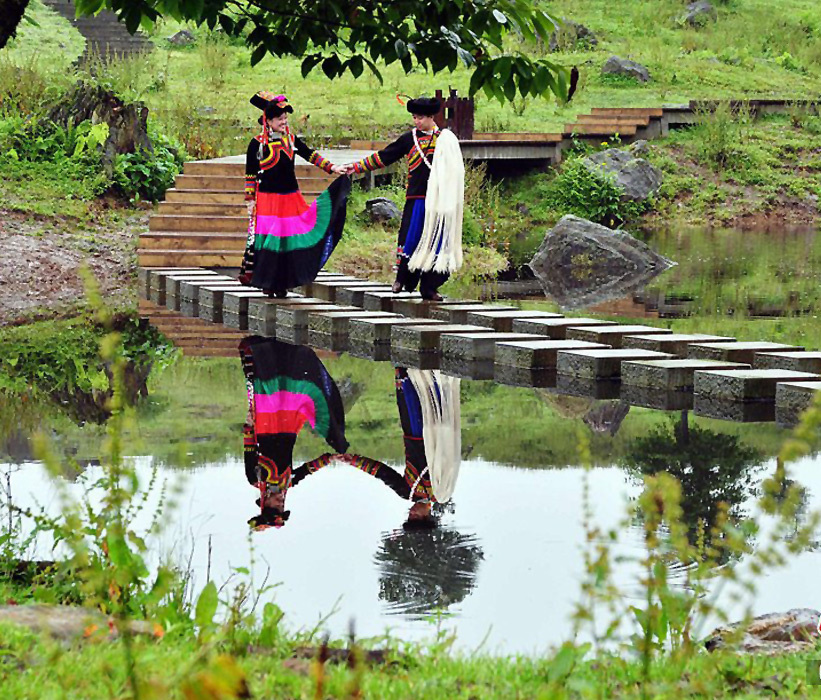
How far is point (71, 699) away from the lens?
4.33 m

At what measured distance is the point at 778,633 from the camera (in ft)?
18.8

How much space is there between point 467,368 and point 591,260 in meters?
11.2

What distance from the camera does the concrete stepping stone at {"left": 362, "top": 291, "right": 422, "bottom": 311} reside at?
15.9 meters

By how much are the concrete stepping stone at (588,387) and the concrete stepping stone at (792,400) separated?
1257mm

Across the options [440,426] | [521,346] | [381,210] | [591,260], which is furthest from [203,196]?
[440,426]

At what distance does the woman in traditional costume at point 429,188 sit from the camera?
14492mm

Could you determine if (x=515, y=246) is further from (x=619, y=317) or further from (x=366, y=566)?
(x=366, y=566)

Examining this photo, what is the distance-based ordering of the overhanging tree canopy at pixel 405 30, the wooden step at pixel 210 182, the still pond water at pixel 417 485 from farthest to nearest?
the wooden step at pixel 210 182
the overhanging tree canopy at pixel 405 30
the still pond water at pixel 417 485

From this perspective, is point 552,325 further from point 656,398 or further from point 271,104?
point 271,104

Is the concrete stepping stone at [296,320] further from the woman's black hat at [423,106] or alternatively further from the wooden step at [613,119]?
the wooden step at [613,119]

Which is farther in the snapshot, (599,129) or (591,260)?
(599,129)

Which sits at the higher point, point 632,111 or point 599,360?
point 632,111

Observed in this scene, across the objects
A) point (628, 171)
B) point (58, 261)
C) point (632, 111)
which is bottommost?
point (58, 261)

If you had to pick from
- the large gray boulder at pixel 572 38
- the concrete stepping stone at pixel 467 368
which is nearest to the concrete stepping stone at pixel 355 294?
the concrete stepping stone at pixel 467 368
